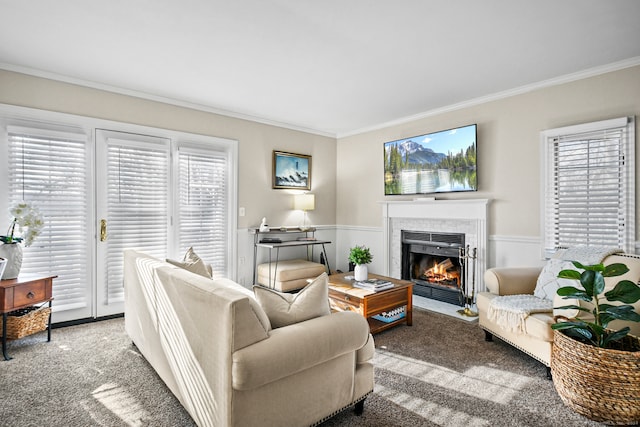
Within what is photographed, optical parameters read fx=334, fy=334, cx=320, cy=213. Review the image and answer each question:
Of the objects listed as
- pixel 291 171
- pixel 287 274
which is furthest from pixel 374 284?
pixel 291 171

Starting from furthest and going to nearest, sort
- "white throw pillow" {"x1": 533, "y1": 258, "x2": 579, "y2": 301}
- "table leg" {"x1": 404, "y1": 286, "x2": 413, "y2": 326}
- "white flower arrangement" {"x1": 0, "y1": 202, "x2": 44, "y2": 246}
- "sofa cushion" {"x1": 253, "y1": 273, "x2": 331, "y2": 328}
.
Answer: "table leg" {"x1": 404, "y1": 286, "x2": 413, "y2": 326} → "white flower arrangement" {"x1": 0, "y1": 202, "x2": 44, "y2": 246} → "white throw pillow" {"x1": 533, "y1": 258, "x2": 579, "y2": 301} → "sofa cushion" {"x1": 253, "y1": 273, "x2": 331, "y2": 328}

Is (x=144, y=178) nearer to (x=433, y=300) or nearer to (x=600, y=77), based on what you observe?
(x=433, y=300)

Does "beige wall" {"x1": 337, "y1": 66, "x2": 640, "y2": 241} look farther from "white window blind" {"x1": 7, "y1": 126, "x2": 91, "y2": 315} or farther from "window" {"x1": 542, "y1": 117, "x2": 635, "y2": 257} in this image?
"white window blind" {"x1": 7, "y1": 126, "x2": 91, "y2": 315}

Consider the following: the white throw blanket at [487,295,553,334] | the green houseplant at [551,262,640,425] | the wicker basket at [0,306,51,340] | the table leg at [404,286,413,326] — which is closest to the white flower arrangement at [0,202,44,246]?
the wicker basket at [0,306,51,340]

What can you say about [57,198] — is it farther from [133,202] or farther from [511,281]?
[511,281]

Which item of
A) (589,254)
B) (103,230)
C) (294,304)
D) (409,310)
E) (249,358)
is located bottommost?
(409,310)

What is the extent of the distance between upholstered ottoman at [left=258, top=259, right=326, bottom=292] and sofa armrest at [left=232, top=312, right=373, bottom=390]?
2580 millimetres

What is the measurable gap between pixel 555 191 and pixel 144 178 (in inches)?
175

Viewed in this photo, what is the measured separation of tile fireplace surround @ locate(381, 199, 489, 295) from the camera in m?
3.94

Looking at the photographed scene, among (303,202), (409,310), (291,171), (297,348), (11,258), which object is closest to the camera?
(297,348)

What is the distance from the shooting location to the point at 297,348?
5.00ft

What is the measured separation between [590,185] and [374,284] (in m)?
2.23

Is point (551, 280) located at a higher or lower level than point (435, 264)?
higher

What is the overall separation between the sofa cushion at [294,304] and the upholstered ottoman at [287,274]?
2.56m
